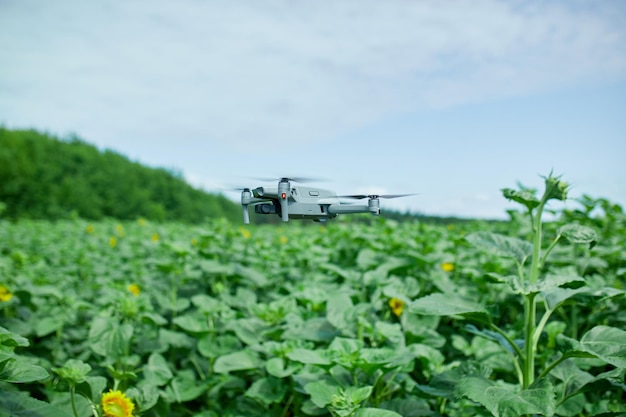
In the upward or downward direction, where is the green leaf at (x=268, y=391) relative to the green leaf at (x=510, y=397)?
downward

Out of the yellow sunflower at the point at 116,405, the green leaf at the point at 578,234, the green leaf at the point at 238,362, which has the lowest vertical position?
the yellow sunflower at the point at 116,405

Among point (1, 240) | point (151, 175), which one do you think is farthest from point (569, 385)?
point (151, 175)

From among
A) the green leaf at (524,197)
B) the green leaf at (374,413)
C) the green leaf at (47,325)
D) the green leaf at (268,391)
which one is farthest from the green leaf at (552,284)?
the green leaf at (47,325)

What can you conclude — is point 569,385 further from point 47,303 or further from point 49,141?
point 49,141

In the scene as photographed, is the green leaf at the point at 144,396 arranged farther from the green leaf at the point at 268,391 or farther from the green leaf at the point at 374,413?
the green leaf at the point at 374,413

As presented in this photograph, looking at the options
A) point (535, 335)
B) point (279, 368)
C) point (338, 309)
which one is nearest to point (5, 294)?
point (279, 368)

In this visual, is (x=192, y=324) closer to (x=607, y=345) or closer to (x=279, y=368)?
(x=279, y=368)
